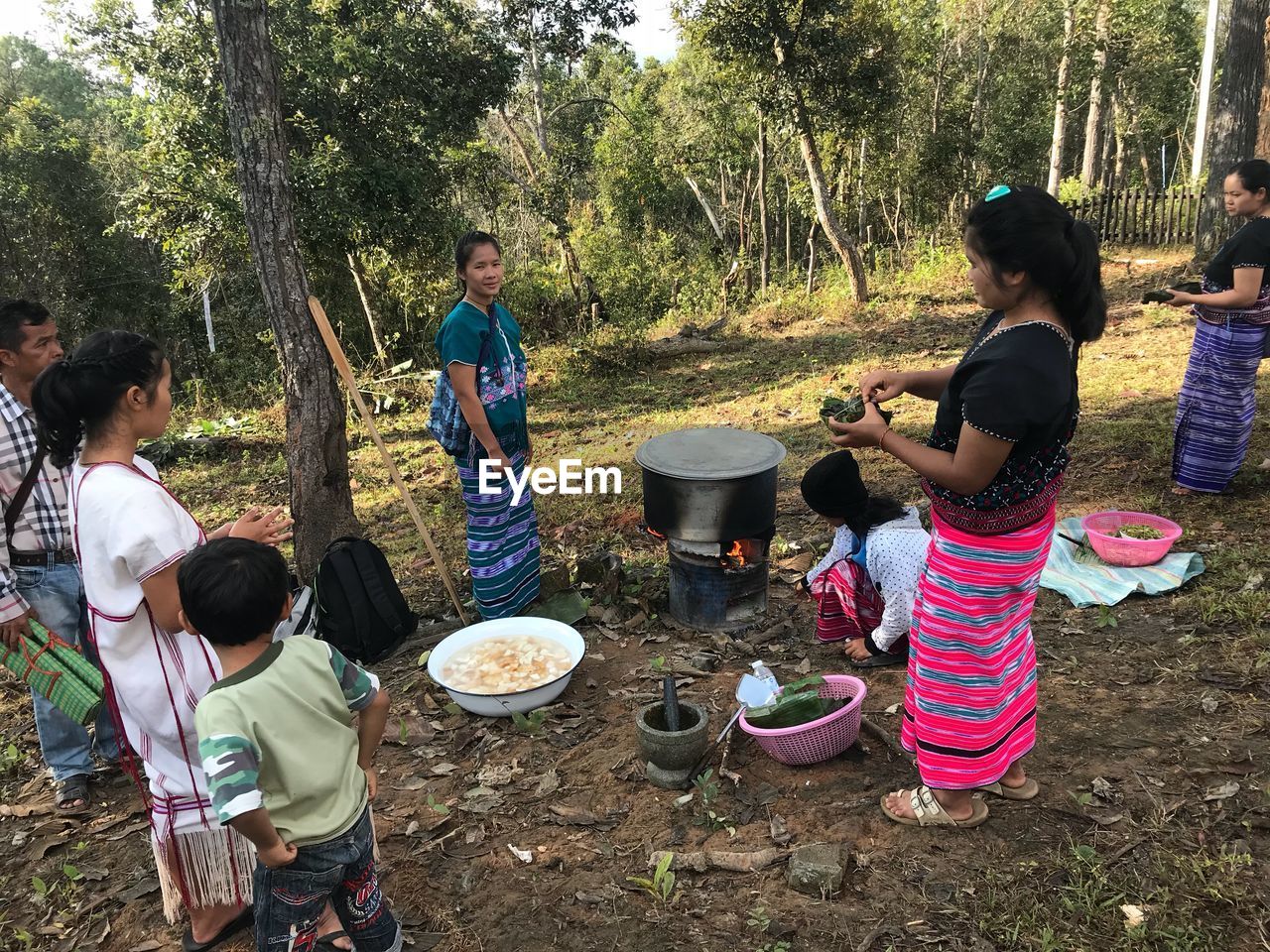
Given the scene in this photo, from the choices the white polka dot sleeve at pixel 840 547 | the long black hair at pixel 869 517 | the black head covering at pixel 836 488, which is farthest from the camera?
the white polka dot sleeve at pixel 840 547

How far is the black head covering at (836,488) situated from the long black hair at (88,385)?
261 cm

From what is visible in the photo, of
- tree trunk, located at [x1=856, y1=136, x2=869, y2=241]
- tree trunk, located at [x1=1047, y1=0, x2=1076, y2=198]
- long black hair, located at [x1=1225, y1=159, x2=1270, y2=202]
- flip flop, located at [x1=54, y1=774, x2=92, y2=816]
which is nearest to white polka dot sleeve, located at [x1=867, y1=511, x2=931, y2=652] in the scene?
long black hair, located at [x1=1225, y1=159, x2=1270, y2=202]

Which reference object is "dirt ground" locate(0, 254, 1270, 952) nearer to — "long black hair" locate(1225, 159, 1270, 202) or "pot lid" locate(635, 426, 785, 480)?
"pot lid" locate(635, 426, 785, 480)

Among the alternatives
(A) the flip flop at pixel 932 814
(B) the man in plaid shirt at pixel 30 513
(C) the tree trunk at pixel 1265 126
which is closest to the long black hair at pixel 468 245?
(B) the man in plaid shirt at pixel 30 513

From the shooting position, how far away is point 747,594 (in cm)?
434

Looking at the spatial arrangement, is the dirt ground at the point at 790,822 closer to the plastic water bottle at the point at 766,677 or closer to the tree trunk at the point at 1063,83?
the plastic water bottle at the point at 766,677

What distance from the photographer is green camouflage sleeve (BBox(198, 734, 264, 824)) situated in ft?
5.46

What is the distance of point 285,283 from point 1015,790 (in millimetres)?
4556

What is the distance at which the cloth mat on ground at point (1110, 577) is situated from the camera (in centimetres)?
413

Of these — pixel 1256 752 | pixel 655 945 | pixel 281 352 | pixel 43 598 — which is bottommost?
pixel 655 945

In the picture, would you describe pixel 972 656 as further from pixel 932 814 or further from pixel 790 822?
pixel 790 822

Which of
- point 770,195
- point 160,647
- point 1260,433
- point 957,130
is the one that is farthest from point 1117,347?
point 770,195

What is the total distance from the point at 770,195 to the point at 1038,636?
65.6 feet

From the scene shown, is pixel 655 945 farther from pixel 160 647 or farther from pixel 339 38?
pixel 339 38
